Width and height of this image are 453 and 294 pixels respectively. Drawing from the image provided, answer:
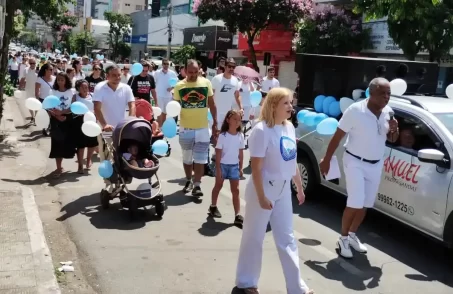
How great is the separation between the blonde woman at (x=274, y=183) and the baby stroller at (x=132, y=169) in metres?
2.39

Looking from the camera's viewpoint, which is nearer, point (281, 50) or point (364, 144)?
point (364, 144)

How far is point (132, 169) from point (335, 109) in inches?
111

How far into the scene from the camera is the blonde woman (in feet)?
13.7

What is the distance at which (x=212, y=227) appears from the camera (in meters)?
6.42

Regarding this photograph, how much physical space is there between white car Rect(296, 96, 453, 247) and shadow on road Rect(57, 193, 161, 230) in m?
2.87

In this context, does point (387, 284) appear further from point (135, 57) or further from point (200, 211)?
point (135, 57)

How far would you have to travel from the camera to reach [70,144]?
28.3ft

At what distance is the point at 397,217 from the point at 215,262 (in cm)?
219

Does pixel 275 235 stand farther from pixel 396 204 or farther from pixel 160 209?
pixel 160 209

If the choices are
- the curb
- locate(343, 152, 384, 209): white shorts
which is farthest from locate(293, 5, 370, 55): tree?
the curb

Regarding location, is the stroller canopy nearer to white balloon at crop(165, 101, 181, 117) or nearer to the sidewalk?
white balloon at crop(165, 101, 181, 117)

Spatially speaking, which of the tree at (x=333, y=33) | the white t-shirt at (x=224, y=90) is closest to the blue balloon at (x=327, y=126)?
the white t-shirt at (x=224, y=90)

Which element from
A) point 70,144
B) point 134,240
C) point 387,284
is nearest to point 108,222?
point 134,240

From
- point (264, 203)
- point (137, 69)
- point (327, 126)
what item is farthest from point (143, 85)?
point (264, 203)
